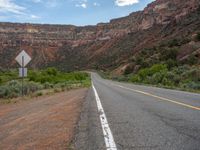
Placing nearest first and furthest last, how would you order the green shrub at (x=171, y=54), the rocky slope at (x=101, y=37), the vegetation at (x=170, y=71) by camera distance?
1. the vegetation at (x=170, y=71)
2. the green shrub at (x=171, y=54)
3. the rocky slope at (x=101, y=37)

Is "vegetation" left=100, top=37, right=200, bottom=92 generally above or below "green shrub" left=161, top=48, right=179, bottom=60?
below

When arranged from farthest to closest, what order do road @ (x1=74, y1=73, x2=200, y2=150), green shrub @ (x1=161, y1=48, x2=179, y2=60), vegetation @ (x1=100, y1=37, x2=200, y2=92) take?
green shrub @ (x1=161, y1=48, x2=179, y2=60) < vegetation @ (x1=100, y1=37, x2=200, y2=92) < road @ (x1=74, y1=73, x2=200, y2=150)

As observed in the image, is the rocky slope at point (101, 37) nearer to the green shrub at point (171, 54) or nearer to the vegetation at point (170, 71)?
the vegetation at point (170, 71)

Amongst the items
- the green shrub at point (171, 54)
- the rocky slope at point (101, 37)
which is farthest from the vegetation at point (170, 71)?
the rocky slope at point (101, 37)

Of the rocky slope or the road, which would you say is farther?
the rocky slope

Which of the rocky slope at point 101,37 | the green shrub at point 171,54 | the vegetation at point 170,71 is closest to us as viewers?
the vegetation at point 170,71

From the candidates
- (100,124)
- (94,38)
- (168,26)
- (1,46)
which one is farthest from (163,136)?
(94,38)

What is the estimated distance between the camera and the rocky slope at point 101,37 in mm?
105256

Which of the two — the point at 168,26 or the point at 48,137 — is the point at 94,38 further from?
the point at 48,137

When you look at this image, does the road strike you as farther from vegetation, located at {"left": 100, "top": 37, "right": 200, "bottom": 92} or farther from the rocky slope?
the rocky slope

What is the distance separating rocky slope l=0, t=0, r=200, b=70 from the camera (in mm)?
105256

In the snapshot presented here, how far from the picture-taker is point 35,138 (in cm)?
695

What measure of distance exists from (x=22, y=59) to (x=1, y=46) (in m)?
133

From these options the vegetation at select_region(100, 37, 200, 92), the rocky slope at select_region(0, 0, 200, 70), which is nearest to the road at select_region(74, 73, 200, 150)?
the vegetation at select_region(100, 37, 200, 92)
